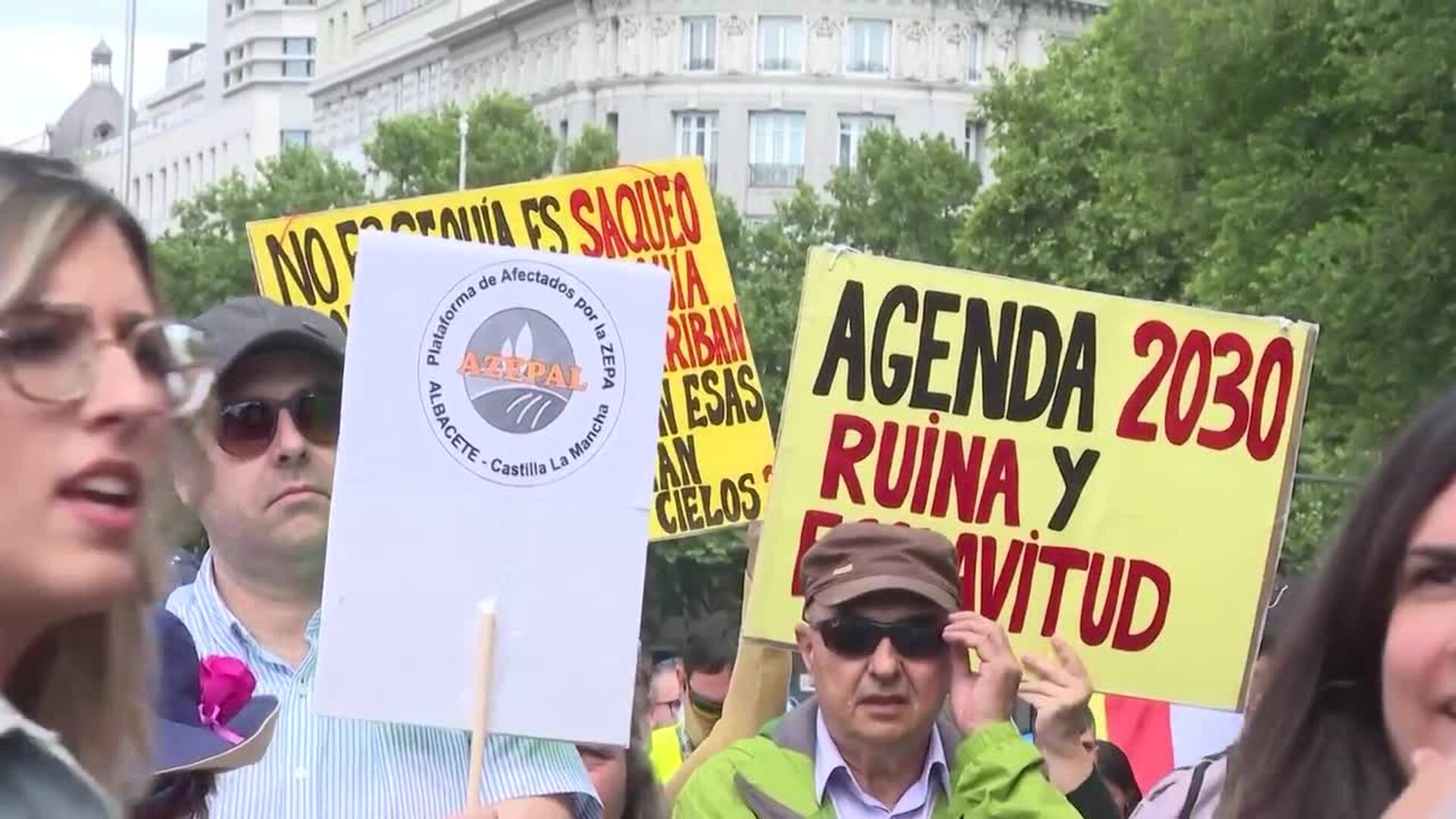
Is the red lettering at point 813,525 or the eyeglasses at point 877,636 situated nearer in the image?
the eyeglasses at point 877,636

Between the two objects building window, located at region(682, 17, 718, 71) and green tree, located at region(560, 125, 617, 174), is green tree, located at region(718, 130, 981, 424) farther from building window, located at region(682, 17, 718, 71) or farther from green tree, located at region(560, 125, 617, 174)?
building window, located at region(682, 17, 718, 71)

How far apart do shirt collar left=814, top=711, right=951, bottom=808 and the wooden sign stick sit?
38.1 inches

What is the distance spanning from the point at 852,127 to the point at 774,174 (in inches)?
107

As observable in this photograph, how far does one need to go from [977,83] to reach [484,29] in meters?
17.7

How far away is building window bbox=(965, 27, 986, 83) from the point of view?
8062 centimetres

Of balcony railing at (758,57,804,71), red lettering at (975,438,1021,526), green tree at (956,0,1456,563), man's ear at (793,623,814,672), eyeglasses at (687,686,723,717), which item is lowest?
eyeglasses at (687,686,723,717)

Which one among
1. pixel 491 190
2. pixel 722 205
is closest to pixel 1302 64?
pixel 491 190

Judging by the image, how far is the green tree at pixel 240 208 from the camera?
215 ft

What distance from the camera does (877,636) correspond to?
4.93m

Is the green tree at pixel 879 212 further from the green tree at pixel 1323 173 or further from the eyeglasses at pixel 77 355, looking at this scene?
the eyeglasses at pixel 77 355

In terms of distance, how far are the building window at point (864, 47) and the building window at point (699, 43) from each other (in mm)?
3945

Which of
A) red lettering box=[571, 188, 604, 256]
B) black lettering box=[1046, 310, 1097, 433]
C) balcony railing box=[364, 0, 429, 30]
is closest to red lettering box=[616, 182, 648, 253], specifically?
red lettering box=[571, 188, 604, 256]

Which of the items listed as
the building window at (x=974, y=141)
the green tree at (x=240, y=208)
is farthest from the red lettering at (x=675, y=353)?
the building window at (x=974, y=141)

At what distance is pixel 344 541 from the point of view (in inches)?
159
